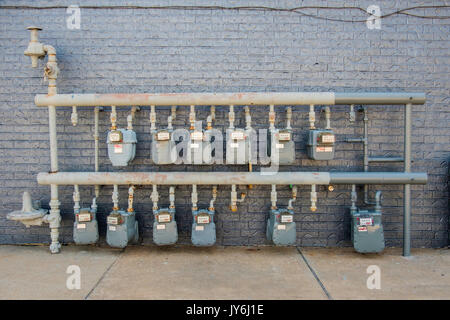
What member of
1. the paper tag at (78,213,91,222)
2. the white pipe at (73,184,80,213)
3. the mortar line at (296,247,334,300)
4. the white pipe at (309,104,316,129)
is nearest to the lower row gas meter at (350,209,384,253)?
the mortar line at (296,247,334,300)

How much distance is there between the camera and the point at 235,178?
12.0 feet

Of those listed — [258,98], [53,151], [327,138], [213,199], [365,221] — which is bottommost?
[365,221]

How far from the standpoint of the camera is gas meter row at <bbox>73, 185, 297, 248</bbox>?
12.2 ft

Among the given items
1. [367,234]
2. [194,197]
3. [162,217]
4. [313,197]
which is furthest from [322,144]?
[162,217]

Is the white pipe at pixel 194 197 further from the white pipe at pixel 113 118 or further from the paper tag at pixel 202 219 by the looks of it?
the white pipe at pixel 113 118

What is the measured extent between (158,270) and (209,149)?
1.27 metres

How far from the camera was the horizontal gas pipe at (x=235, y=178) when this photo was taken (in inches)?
144

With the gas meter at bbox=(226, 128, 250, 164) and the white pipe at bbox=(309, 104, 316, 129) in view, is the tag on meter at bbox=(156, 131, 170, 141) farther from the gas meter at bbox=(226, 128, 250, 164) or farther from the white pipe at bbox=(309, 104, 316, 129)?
the white pipe at bbox=(309, 104, 316, 129)

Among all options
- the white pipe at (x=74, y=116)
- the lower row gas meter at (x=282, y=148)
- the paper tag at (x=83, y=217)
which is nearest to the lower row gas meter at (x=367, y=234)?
the lower row gas meter at (x=282, y=148)

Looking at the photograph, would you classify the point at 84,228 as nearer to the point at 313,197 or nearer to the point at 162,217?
the point at 162,217

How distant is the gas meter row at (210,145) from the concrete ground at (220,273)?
990mm

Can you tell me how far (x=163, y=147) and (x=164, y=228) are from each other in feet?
2.74

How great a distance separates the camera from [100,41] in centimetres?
400

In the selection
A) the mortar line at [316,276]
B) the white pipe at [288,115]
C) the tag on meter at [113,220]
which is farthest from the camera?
the white pipe at [288,115]
